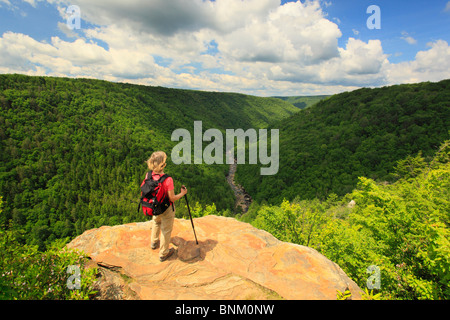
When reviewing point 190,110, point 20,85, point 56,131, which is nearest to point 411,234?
point 56,131

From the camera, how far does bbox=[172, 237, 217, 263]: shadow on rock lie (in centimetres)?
676

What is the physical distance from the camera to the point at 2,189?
69.6 m

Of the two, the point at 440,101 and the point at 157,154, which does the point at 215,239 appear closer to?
the point at 157,154

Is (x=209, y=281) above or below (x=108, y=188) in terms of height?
above

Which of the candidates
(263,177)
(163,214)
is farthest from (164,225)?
(263,177)

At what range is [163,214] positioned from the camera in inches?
248

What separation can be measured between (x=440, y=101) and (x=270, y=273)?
3396 inches

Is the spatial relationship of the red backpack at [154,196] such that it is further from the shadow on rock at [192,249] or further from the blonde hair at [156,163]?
the shadow on rock at [192,249]

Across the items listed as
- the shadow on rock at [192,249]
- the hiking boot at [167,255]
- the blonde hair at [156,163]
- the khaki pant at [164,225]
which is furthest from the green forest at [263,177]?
the shadow on rock at [192,249]

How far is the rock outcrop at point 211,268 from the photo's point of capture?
5.33 m

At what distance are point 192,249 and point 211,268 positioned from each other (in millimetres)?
1123

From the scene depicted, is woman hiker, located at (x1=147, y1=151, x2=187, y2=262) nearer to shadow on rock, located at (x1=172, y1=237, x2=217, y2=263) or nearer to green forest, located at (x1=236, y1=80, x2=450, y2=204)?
shadow on rock, located at (x1=172, y1=237, x2=217, y2=263)

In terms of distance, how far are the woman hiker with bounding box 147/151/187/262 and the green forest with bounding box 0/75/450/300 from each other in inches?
95.6

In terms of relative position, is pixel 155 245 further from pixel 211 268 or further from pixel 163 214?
pixel 211 268
